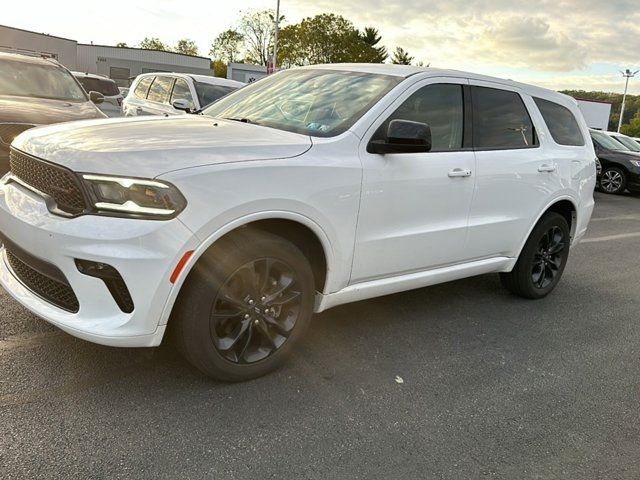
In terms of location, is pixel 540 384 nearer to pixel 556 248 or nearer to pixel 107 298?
pixel 556 248

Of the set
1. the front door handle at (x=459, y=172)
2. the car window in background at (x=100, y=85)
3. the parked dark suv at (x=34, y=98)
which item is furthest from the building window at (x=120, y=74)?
the front door handle at (x=459, y=172)

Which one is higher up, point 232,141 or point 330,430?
point 232,141

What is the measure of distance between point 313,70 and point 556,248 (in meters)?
2.72

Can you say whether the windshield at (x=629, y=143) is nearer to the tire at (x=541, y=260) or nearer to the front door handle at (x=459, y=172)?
the tire at (x=541, y=260)

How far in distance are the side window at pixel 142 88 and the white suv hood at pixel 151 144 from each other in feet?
27.1

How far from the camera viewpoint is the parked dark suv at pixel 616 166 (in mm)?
14648

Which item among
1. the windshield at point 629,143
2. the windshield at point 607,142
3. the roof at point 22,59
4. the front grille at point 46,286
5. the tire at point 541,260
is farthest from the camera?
the windshield at point 629,143

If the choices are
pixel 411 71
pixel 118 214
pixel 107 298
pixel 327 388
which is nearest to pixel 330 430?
pixel 327 388

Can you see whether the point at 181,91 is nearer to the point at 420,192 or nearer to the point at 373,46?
the point at 420,192

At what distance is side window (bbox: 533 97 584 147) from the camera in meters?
4.85

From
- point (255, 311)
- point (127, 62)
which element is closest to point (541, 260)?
point (255, 311)

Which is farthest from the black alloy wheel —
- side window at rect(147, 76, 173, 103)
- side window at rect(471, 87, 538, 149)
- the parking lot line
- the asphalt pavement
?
side window at rect(147, 76, 173, 103)

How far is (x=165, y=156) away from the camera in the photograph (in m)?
2.63

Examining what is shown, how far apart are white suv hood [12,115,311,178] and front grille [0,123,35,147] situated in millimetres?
3329
